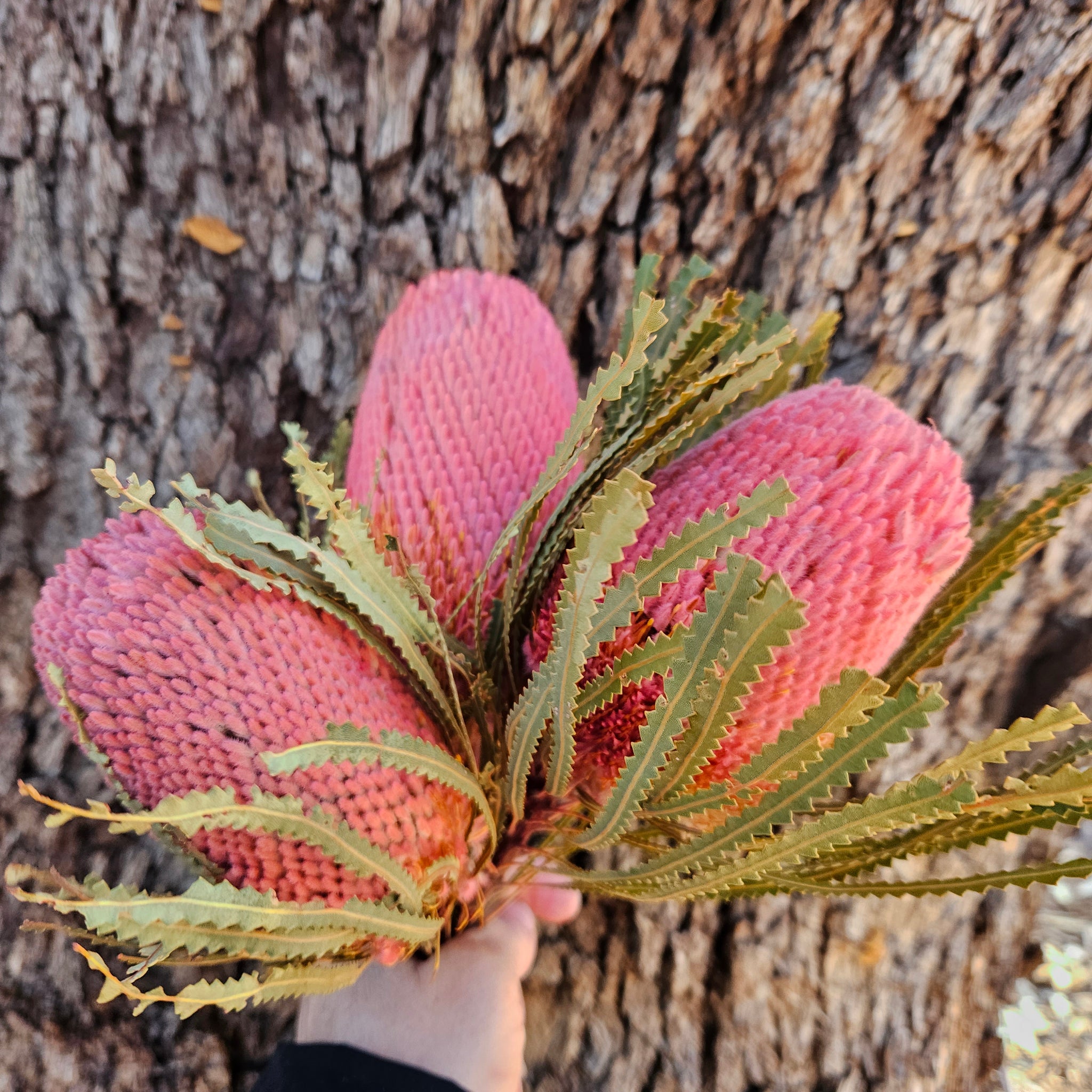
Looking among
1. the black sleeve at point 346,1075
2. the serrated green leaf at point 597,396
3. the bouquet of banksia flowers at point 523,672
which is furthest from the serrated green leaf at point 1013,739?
the black sleeve at point 346,1075

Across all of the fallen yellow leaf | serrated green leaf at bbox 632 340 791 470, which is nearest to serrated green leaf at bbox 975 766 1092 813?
serrated green leaf at bbox 632 340 791 470

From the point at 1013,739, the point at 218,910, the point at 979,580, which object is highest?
the point at 979,580

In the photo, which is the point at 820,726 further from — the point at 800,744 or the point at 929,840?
the point at 929,840

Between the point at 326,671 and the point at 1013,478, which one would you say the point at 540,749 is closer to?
the point at 326,671

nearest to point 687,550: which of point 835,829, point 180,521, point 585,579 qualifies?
point 585,579

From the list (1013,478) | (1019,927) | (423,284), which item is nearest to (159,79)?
(423,284)

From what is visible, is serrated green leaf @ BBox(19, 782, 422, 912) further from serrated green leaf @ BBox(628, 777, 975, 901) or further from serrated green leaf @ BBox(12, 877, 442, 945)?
serrated green leaf @ BBox(628, 777, 975, 901)

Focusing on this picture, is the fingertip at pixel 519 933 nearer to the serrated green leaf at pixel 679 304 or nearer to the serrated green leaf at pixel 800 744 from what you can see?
the serrated green leaf at pixel 800 744
